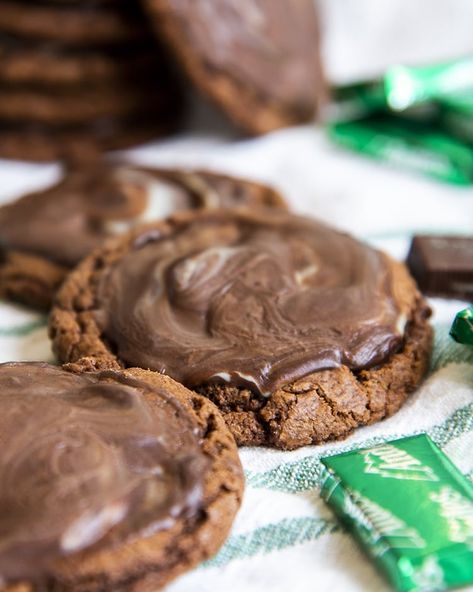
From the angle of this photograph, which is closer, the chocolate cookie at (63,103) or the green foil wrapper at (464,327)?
the green foil wrapper at (464,327)

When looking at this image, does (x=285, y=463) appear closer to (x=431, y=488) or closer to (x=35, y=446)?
(x=431, y=488)

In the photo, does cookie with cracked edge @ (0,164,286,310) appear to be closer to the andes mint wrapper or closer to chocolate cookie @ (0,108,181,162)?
chocolate cookie @ (0,108,181,162)

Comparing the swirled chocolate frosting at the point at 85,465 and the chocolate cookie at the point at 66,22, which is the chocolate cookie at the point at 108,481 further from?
the chocolate cookie at the point at 66,22

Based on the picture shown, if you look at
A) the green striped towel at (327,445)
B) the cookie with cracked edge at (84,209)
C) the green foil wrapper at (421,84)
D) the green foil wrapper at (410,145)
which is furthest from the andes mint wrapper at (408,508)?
the green foil wrapper at (421,84)

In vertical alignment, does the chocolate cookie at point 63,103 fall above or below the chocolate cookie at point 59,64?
below

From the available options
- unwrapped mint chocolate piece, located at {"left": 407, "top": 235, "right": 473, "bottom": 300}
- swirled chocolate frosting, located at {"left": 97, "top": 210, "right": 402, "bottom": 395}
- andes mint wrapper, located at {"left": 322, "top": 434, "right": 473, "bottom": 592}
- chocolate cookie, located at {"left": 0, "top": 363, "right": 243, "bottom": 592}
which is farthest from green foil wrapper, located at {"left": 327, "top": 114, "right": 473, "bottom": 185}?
chocolate cookie, located at {"left": 0, "top": 363, "right": 243, "bottom": 592}

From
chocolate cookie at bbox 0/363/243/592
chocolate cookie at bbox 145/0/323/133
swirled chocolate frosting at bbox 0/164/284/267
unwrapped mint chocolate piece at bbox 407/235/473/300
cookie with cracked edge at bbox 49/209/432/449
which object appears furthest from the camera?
chocolate cookie at bbox 145/0/323/133
